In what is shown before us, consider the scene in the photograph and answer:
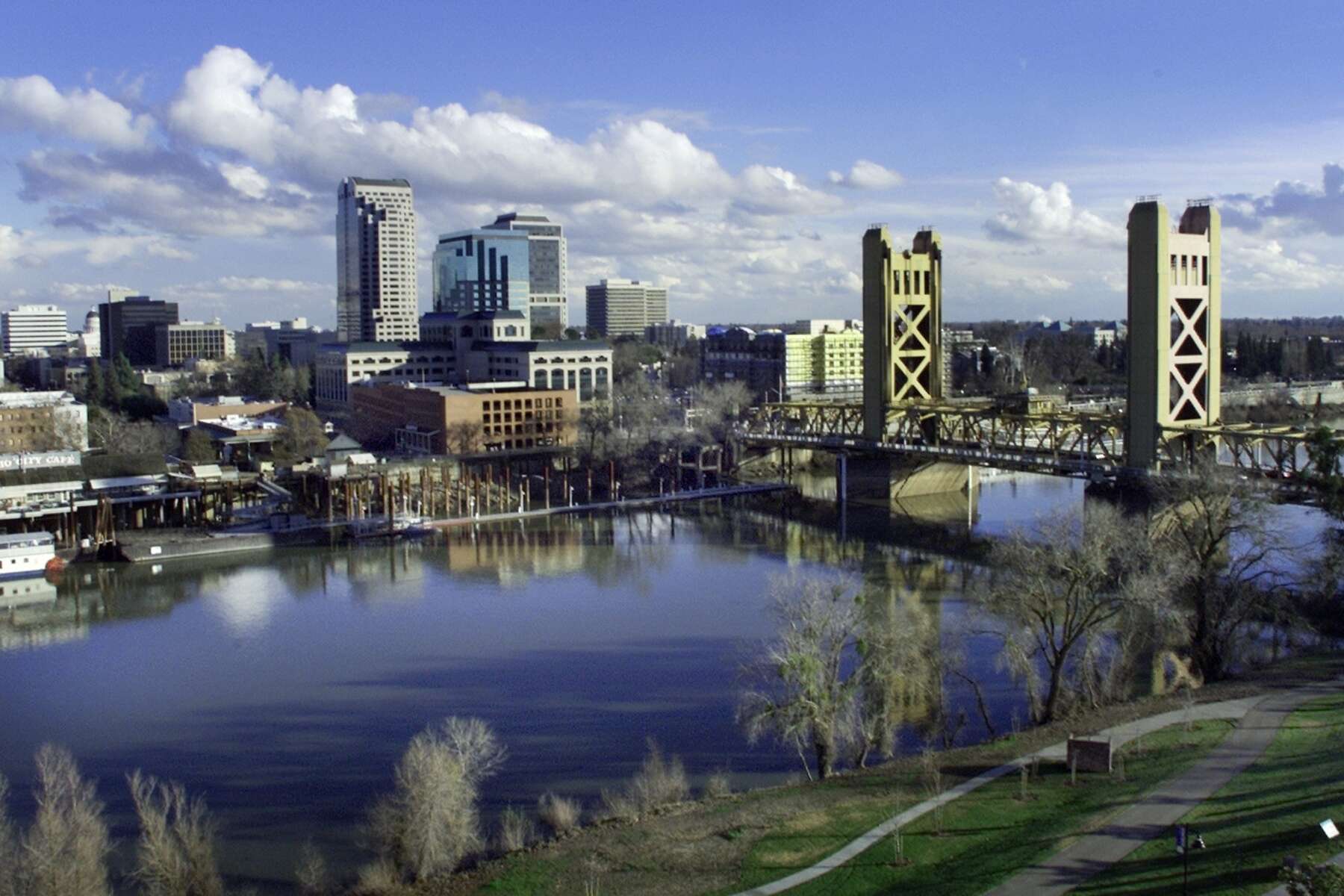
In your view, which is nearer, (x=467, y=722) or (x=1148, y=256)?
(x=467, y=722)

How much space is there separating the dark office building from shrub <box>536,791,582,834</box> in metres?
117

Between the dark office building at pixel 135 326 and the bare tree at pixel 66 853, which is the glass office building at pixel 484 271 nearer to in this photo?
the dark office building at pixel 135 326

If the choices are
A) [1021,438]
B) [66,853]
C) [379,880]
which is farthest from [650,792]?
[1021,438]

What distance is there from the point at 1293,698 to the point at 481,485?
3373 centimetres

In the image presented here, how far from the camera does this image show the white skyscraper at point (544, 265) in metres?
128

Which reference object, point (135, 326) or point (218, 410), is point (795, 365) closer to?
point (218, 410)

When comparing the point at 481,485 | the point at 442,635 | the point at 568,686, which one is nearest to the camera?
the point at 568,686

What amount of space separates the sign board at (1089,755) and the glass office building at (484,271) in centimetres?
10417

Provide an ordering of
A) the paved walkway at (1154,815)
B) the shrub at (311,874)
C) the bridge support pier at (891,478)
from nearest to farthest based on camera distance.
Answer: the paved walkway at (1154,815)
the shrub at (311,874)
the bridge support pier at (891,478)

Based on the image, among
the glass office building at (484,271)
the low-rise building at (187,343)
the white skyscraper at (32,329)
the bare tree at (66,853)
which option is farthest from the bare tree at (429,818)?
the white skyscraper at (32,329)

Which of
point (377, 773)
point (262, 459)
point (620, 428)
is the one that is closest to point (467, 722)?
point (377, 773)

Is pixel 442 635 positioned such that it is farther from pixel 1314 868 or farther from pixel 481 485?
pixel 481 485

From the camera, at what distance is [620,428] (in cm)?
5072

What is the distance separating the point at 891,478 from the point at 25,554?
2723cm
